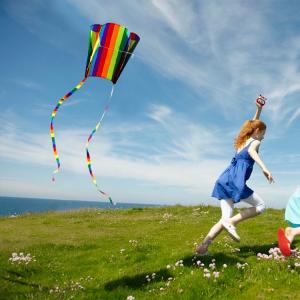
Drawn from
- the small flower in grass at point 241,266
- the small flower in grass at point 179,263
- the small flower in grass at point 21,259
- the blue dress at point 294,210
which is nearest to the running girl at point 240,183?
the small flower in grass at point 179,263

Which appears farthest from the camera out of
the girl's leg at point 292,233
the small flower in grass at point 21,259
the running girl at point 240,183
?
the small flower in grass at point 21,259

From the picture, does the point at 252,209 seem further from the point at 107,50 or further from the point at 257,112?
the point at 107,50

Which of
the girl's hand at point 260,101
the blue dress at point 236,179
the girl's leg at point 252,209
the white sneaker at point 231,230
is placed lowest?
the white sneaker at point 231,230

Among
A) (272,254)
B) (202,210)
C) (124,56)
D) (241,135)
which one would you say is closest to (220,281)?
(272,254)

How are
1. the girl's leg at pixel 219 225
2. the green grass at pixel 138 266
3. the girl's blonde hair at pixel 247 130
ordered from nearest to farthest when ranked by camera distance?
the green grass at pixel 138 266, the girl's leg at pixel 219 225, the girl's blonde hair at pixel 247 130

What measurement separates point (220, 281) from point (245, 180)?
10.6 feet

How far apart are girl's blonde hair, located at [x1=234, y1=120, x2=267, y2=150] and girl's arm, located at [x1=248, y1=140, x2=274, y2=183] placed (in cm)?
43

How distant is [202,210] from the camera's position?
105ft

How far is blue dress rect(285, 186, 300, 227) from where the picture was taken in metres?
Answer: 10.3

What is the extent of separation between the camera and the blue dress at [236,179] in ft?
38.4

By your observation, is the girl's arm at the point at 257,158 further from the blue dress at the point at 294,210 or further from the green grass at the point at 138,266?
the green grass at the point at 138,266

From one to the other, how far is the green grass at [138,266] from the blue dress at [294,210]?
1074mm

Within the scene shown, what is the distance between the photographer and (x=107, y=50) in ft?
38.8

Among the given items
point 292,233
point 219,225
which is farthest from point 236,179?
point 292,233
